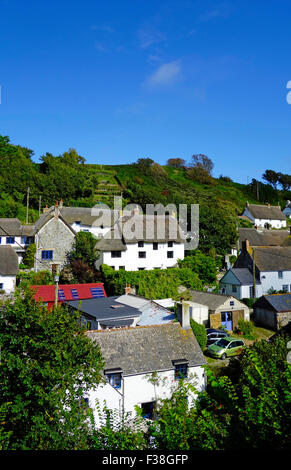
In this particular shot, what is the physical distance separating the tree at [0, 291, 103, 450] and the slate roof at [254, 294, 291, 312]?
22.8 meters

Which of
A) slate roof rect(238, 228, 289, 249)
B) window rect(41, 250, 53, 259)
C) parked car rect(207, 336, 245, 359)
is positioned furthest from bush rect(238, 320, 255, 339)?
slate roof rect(238, 228, 289, 249)

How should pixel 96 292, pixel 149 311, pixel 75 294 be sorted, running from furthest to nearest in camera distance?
1. pixel 96 292
2. pixel 75 294
3. pixel 149 311

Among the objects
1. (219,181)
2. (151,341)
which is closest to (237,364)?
(151,341)

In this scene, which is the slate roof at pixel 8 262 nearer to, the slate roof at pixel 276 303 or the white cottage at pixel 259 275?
the white cottage at pixel 259 275

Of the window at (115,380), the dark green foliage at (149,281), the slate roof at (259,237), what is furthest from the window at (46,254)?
the slate roof at (259,237)

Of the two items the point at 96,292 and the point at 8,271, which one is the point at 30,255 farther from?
the point at 96,292

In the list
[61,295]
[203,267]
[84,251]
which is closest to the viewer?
[61,295]

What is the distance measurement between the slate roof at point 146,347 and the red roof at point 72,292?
14.2 metres

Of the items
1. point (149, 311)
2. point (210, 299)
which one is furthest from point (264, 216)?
point (149, 311)

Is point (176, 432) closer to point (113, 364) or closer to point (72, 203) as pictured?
point (113, 364)

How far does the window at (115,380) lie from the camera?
16.9 metres

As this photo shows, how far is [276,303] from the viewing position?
3152 cm

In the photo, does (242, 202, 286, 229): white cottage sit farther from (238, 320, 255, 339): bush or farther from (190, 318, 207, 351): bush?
(190, 318, 207, 351): bush

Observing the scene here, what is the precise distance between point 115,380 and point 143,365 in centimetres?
167
